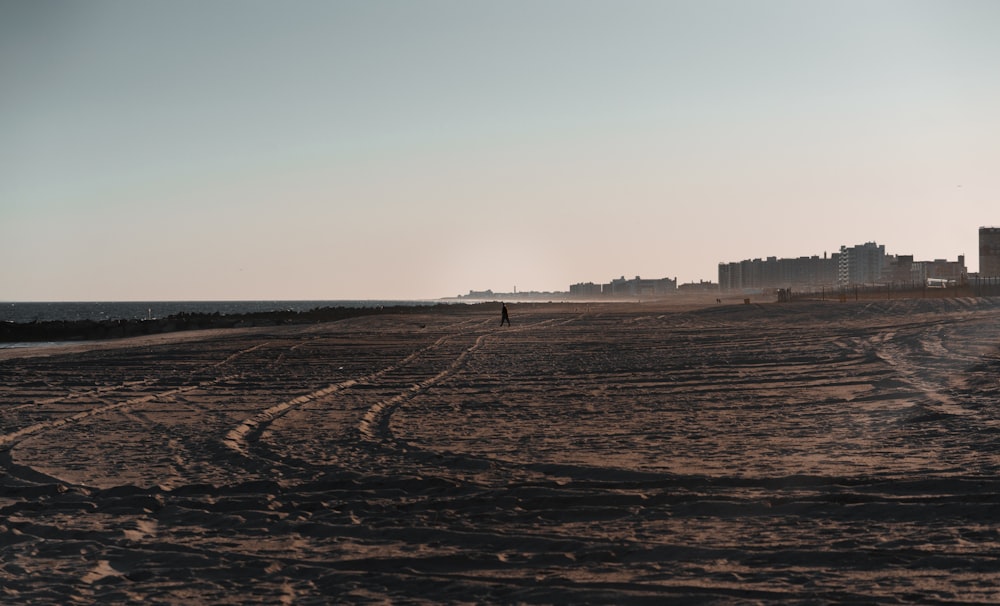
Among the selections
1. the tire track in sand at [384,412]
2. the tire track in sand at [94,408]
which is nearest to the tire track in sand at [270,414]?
the tire track in sand at [384,412]

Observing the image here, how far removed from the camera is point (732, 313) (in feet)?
180

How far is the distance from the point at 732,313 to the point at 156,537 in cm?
5061

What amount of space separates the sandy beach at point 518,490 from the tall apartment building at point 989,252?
582ft

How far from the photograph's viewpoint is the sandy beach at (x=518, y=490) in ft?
19.8

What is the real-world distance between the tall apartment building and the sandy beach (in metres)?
177

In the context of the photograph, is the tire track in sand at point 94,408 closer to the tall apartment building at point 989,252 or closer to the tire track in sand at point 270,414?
the tire track in sand at point 270,414

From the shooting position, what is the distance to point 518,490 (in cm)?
860

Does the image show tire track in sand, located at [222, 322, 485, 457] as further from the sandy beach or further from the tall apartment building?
the tall apartment building

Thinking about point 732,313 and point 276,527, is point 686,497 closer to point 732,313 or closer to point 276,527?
point 276,527

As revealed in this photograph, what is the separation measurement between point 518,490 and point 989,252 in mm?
192918

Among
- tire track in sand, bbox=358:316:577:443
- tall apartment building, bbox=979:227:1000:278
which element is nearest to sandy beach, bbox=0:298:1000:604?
tire track in sand, bbox=358:316:577:443

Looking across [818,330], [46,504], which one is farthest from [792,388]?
[818,330]

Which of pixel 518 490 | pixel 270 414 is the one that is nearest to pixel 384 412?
pixel 270 414

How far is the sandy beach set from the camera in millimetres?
6039
